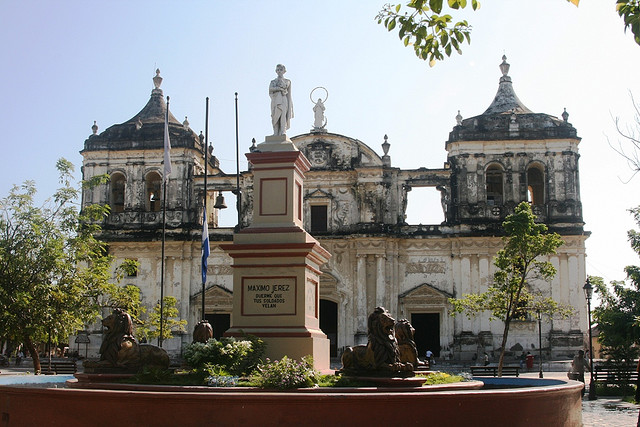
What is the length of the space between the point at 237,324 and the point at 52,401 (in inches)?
150

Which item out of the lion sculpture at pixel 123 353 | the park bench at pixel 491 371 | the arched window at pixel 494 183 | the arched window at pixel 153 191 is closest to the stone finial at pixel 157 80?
the arched window at pixel 153 191

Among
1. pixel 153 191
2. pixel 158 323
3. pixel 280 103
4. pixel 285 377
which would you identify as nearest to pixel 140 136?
pixel 153 191

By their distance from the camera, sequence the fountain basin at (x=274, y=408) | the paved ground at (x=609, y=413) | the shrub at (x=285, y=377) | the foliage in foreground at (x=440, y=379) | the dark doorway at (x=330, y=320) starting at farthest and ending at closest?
the dark doorway at (x=330, y=320), the paved ground at (x=609, y=413), the foliage in foreground at (x=440, y=379), the shrub at (x=285, y=377), the fountain basin at (x=274, y=408)

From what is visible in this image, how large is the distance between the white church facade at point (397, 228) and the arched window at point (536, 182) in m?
0.07

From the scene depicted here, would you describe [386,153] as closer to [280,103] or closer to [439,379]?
[280,103]

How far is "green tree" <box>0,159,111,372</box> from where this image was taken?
717 inches

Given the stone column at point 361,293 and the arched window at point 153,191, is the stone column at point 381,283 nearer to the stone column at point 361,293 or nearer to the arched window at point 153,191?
the stone column at point 361,293

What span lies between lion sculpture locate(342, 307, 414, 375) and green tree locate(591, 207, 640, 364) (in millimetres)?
14101

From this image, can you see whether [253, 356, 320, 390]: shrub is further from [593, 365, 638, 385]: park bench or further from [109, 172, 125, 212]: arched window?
[109, 172, 125, 212]: arched window

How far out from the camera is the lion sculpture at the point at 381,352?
9727 millimetres

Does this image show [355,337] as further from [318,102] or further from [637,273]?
[637,273]

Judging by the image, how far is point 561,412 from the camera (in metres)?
9.40

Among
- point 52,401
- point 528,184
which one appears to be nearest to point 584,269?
point 528,184

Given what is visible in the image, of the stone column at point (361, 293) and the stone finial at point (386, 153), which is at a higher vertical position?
the stone finial at point (386, 153)
